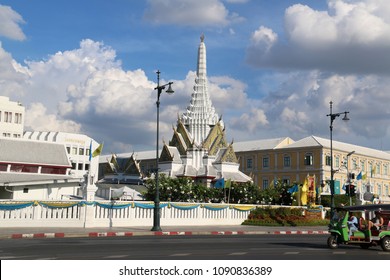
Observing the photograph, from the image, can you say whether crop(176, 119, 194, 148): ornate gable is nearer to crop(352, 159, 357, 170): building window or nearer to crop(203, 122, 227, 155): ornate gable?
crop(203, 122, 227, 155): ornate gable

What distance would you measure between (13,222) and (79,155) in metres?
78.3

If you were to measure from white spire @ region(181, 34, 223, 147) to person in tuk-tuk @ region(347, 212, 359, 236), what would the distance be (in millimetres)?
61201

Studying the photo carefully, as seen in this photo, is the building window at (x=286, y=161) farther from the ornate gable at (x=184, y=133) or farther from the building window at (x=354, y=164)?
the ornate gable at (x=184, y=133)

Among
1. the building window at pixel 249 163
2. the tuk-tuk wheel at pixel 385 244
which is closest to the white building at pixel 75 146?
the building window at pixel 249 163

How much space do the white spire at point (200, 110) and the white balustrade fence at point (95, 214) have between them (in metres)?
44.3

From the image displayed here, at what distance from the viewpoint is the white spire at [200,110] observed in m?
83.8

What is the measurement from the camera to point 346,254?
1786cm

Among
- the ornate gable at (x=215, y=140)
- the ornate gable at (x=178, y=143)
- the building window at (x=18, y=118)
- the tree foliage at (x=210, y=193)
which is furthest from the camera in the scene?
the building window at (x=18, y=118)

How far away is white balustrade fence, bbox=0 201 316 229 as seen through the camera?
103ft

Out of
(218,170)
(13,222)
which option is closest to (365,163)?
(218,170)

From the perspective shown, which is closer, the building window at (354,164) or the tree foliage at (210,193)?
the tree foliage at (210,193)

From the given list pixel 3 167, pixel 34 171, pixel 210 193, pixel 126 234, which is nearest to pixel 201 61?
pixel 210 193

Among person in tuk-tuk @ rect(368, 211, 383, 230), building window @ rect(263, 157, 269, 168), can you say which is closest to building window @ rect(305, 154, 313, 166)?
building window @ rect(263, 157, 269, 168)

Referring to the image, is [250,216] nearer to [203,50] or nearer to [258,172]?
[203,50]
